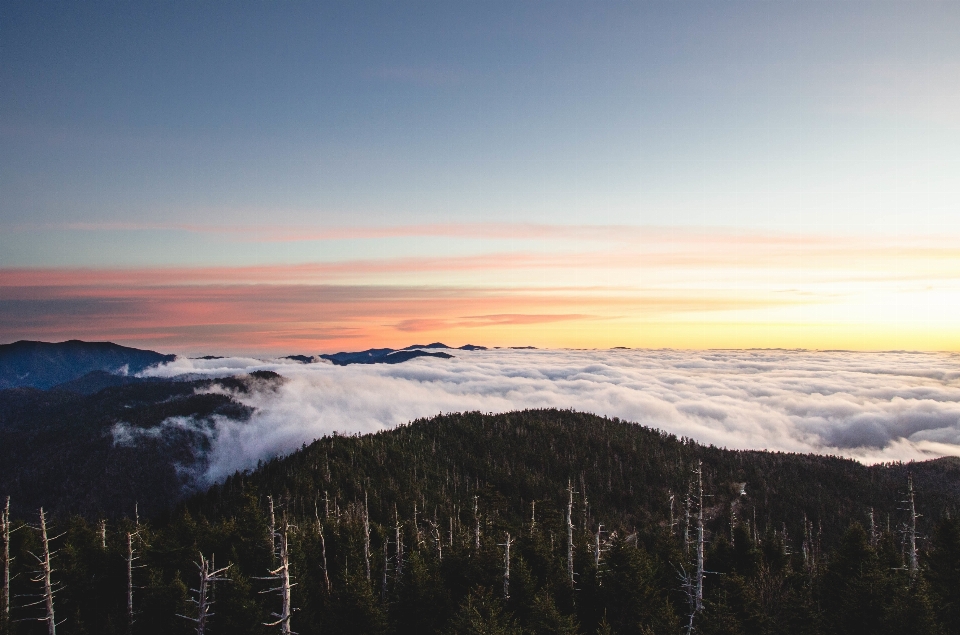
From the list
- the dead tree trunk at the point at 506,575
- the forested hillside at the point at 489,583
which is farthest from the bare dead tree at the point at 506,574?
the forested hillside at the point at 489,583

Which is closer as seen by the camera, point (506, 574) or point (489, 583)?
point (506, 574)

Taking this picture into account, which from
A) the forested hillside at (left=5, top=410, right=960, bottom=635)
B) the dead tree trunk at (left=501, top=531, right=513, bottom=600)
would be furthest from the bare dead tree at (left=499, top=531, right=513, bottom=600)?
the forested hillside at (left=5, top=410, right=960, bottom=635)

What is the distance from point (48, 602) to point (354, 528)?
4109cm

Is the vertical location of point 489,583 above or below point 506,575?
below

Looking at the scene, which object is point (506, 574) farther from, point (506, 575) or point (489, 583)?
point (489, 583)

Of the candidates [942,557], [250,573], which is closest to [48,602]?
[250,573]

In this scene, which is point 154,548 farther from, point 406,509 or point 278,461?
point 278,461

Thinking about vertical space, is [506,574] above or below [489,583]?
above

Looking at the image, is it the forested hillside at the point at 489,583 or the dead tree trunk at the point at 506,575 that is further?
the dead tree trunk at the point at 506,575

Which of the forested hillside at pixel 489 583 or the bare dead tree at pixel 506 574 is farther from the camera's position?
the bare dead tree at pixel 506 574

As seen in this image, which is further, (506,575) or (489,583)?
(489,583)

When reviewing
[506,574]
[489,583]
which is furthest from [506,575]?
[489,583]

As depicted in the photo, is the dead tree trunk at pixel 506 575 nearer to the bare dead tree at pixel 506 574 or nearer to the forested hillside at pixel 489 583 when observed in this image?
the bare dead tree at pixel 506 574

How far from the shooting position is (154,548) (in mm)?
55906
